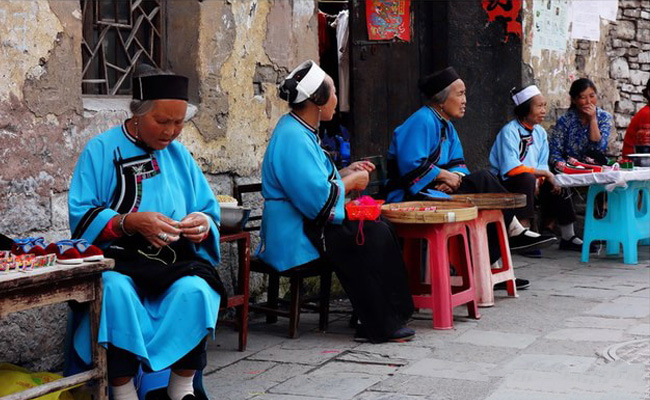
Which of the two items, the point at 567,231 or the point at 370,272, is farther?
the point at 567,231

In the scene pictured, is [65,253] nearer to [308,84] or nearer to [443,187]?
[308,84]

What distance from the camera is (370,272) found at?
220 inches

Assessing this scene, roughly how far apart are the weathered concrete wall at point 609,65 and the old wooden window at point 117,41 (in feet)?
14.9

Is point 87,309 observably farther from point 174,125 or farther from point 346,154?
point 346,154

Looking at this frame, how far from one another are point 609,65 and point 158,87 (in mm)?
7929

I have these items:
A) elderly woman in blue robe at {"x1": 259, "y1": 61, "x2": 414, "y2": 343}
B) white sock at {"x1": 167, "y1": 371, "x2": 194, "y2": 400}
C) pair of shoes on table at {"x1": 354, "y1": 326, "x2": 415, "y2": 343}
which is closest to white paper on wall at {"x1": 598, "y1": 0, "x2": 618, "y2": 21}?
elderly woman in blue robe at {"x1": 259, "y1": 61, "x2": 414, "y2": 343}

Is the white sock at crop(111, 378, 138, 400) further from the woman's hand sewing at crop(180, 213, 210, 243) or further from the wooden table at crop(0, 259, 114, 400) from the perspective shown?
the woman's hand sewing at crop(180, 213, 210, 243)

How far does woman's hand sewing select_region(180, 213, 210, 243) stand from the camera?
430 centimetres

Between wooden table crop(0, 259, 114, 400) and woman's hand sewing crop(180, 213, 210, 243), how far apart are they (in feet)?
1.56

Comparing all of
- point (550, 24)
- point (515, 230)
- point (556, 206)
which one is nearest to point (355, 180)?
point (515, 230)

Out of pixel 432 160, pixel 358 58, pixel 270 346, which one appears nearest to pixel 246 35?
pixel 432 160

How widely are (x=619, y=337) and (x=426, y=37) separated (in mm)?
4295

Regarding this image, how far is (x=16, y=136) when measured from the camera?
185 inches

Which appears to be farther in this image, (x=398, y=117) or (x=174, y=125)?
(x=398, y=117)
